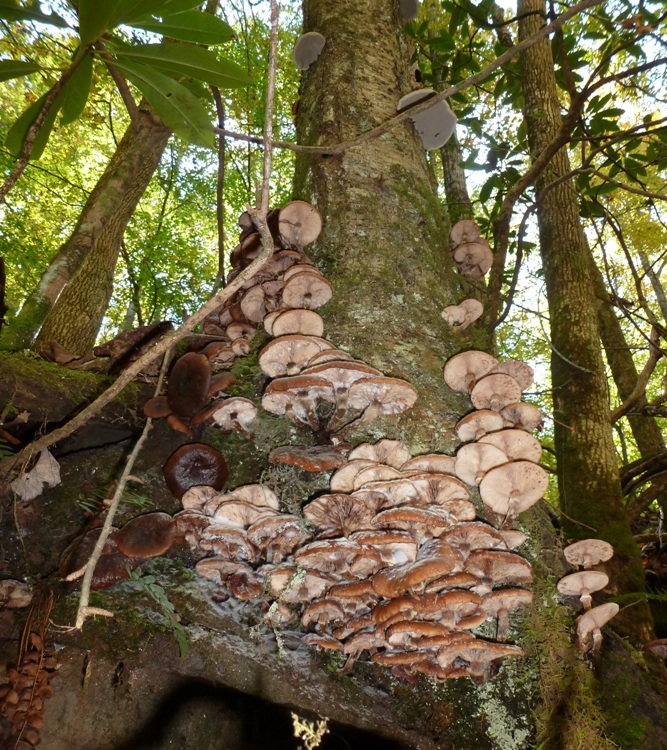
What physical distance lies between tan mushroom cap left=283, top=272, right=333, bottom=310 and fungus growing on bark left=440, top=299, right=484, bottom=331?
31.3 inches

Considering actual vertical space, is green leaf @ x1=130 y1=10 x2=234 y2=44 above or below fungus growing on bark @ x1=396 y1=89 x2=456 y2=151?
below

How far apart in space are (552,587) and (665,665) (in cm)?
134

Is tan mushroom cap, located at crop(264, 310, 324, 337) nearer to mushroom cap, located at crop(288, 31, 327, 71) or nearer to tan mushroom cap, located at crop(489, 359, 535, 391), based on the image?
tan mushroom cap, located at crop(489, 359, 535, 391)

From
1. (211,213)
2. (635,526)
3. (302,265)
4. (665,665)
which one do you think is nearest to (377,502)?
(302,265)

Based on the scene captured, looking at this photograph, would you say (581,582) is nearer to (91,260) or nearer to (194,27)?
(194,27)

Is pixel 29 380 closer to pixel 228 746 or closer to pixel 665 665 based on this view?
pixel 228 746

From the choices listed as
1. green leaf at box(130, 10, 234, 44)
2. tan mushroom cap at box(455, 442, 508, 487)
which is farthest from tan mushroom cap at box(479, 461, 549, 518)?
green leaf at box(130, 10, 234, 44)

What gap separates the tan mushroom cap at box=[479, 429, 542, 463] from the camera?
2725 mm

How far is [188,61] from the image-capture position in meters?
3.12

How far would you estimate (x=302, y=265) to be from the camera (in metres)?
3.36

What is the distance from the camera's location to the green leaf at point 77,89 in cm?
309

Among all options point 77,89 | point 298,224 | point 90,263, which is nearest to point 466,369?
point 298,224

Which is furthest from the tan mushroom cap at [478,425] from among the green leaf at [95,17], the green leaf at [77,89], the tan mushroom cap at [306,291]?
the green leaf at [77,89]

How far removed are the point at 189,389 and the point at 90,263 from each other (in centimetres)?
635
